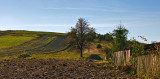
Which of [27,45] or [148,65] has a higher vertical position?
[148,65]

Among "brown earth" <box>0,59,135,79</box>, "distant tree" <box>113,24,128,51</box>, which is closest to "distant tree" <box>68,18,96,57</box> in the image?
"distant tree" <box>113,24,128,51</box>

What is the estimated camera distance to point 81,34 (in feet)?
149

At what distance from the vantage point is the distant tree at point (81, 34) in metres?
44.4

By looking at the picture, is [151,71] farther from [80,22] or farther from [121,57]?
[80,22]

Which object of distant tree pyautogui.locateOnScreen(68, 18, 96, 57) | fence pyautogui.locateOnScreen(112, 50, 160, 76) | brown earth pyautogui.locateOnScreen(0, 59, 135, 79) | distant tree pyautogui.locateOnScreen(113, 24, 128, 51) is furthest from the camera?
distant tree pyautogui.locateOnScreen(68, 18, 96, 57)

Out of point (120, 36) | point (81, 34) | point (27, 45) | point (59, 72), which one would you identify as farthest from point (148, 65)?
point (27, 45)

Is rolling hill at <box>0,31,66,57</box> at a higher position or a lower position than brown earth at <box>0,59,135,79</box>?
lower

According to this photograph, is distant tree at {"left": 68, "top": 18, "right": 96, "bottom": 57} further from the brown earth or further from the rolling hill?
the brown earth

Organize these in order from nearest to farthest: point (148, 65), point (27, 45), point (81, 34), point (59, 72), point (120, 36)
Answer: point (148, 65) < point (59, 72) < point (120, 36) < point (81, 34) < point (27, 45)

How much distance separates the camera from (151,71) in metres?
9.79

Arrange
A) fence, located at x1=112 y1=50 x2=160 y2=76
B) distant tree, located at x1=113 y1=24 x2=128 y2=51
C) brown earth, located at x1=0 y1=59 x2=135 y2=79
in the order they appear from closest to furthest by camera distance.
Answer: fence, located at x1=112 y1=50 x2=160 y2=76 → brown earth, located at x1=0 y1=59 x2=135 y2=79 → distant tree, located at x1=113 y1=24 x2=128 y2=51

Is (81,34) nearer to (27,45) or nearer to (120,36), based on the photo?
(120,36)

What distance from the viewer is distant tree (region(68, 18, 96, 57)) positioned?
44.4m

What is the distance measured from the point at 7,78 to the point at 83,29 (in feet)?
114
